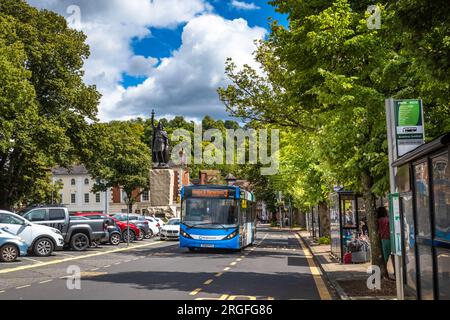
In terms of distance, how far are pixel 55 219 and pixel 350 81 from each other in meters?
17.8

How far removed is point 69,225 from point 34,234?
11.5ft

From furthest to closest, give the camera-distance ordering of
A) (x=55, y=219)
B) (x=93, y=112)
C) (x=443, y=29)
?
(x=93, y=112) → (x=55, y=219) → (x=443, y=29)

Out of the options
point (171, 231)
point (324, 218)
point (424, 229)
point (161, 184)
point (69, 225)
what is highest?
point (161, 184)

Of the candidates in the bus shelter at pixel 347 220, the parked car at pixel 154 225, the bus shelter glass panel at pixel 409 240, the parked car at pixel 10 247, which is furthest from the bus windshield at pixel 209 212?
the bus shelter glass panel at pixel 409 240

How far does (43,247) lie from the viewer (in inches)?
927

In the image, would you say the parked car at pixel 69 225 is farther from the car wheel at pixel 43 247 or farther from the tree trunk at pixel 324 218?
the tree trunk at pixel 324 218

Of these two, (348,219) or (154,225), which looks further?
(154,225)

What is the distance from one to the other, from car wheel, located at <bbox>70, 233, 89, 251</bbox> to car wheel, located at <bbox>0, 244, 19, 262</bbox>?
6.27m

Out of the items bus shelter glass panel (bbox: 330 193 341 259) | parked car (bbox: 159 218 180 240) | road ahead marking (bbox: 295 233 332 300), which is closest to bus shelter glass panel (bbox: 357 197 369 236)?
bus shelter glass panel (bbox: 330 193 341 259)

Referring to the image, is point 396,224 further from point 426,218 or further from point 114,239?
point 114,239

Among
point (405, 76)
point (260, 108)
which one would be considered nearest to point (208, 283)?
point (405, 76)

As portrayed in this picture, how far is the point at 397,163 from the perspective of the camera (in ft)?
29.2

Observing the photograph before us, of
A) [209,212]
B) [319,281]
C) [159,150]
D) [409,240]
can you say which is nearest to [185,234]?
[209,212]

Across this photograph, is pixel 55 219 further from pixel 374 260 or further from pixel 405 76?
pixel 405 76
